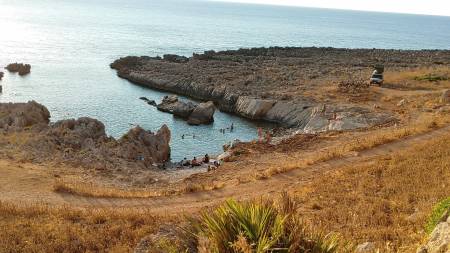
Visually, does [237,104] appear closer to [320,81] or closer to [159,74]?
[320,81]

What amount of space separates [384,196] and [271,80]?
159 ft

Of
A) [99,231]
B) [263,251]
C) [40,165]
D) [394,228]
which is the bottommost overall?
[40,165]

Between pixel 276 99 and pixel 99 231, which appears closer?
pixel 99 231

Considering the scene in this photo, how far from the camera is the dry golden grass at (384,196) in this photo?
1260 cm

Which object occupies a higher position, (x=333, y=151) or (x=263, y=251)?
(x=263, y=251)

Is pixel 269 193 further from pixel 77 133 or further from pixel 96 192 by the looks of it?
pixel 77 133

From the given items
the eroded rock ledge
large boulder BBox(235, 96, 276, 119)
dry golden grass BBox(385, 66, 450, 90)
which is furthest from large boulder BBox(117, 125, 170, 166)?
dry golden grass BBox(385, 66, 450, 90)

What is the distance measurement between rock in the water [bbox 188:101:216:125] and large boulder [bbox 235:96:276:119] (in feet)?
15.0

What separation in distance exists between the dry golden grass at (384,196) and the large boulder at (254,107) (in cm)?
2975

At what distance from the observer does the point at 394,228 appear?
13008mm

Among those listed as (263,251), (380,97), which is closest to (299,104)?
(380,97)

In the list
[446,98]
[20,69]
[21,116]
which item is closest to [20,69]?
[20,69]

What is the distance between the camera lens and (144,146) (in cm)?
3562

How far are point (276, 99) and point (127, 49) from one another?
7328cm
